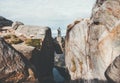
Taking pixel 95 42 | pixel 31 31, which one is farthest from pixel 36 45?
pixel 95 42

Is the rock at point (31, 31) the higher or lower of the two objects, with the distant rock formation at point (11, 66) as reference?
higher

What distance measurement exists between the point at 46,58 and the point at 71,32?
31.3 feet

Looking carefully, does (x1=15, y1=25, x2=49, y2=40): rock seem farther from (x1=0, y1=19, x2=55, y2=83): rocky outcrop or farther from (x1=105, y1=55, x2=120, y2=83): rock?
(x1=105, y1=55, x2=120, y2=83): rock

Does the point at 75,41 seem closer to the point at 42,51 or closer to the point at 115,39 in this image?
the point at 42,51

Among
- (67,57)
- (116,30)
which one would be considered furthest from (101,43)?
(67,57)

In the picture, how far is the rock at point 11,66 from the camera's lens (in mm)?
52469

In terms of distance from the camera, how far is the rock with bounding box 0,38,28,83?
5247 centimetres

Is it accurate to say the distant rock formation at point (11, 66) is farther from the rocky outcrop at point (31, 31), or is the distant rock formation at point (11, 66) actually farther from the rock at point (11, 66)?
the rocky outcrop at point (31, 31)

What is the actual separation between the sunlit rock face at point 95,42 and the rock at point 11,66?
1028cm

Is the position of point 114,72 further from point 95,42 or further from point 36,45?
point 36,45

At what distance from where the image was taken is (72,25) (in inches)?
2534

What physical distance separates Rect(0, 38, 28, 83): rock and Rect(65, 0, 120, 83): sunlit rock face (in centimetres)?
1028

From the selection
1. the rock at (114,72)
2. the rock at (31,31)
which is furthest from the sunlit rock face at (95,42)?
the rock at (31,31)

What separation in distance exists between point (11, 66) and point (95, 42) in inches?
522
